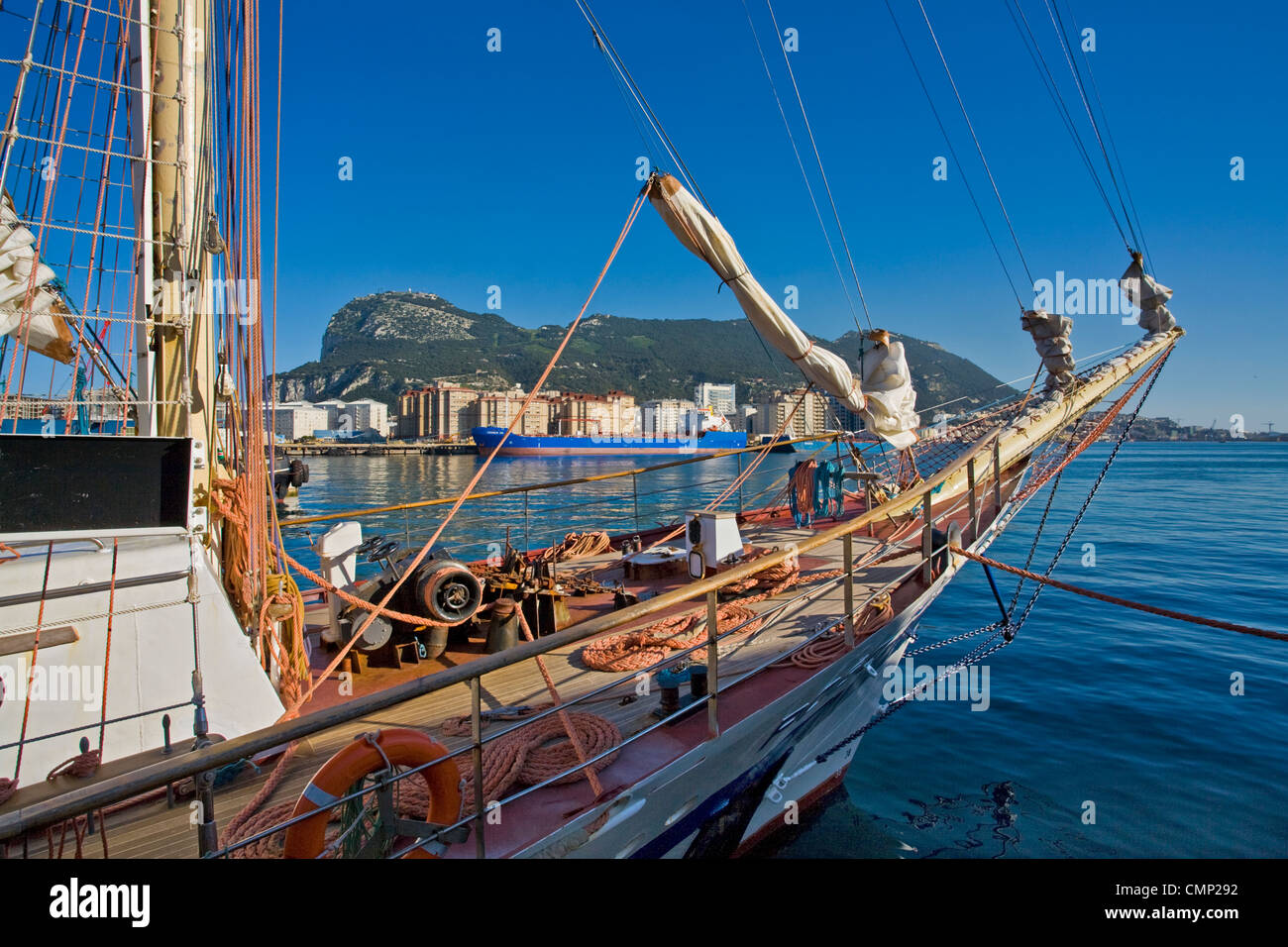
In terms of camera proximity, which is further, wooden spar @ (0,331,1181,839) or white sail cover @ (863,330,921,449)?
white sail cover @ (863,330,921,449)

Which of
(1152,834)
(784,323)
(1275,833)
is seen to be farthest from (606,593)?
(1275,833)

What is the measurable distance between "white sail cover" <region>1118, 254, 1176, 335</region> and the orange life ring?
14.3 metres

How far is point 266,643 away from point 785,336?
545cm

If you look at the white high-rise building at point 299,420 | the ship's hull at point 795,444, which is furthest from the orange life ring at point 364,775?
the white high-rise building at point 299,420

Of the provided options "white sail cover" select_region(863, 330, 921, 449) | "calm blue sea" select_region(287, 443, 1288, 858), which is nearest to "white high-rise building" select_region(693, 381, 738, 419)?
"calm blue sea" select_region(287, 443, 1288, 858)

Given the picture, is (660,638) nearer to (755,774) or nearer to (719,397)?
(755,774)

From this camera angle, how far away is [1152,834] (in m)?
5.88

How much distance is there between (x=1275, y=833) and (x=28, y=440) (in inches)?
366

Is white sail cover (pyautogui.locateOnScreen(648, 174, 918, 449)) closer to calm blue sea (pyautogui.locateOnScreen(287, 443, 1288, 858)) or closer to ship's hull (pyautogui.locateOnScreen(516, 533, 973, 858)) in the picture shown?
ship's hull (pyautogui.locateOnScreen(516, 533, 973, 858))

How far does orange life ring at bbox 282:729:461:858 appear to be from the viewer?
2.49 meters

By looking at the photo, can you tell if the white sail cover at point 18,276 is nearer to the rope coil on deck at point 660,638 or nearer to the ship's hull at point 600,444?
the rope coil on deck at point 660,638

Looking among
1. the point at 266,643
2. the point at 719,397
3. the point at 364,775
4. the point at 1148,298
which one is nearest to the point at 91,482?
the point at 266,643

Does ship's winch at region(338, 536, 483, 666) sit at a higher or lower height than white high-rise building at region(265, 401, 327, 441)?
lower

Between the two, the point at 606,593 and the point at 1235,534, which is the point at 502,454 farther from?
the point at 606,593
